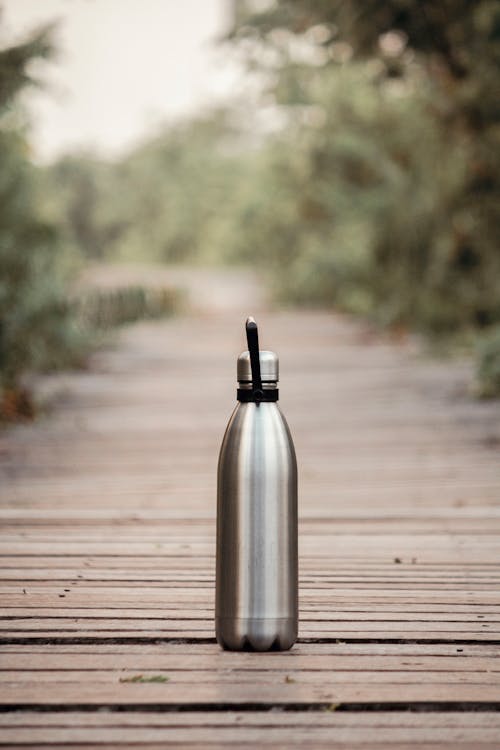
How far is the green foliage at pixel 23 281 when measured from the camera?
6.16 m

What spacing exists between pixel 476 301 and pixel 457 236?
0.62m

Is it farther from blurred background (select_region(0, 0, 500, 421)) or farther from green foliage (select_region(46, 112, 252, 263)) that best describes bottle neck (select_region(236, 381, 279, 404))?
green foliage (select_region(46, 112, 252, 263))

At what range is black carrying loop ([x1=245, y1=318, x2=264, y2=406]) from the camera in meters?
2.13

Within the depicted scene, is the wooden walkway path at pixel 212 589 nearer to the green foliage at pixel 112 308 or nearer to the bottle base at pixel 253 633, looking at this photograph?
the bottle base at pixel 253 633

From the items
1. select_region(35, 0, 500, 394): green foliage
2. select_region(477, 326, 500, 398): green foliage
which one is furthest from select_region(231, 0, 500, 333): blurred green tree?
select_region(477, 326, 500, 398): green foliage

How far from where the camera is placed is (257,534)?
7.14 feet

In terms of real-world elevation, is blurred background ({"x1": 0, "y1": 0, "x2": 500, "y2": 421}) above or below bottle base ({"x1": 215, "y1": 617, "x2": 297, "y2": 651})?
above

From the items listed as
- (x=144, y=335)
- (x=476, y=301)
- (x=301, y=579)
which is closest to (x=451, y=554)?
(x=301, y=579)

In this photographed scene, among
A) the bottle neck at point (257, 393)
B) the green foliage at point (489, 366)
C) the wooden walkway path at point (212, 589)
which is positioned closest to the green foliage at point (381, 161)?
the green foliage at point (489, 366)

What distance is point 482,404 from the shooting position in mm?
6828

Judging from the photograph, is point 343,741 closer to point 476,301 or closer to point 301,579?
point 301,579

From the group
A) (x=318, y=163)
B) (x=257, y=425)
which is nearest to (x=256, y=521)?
(x=257, y=425)

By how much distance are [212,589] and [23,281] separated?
440cm

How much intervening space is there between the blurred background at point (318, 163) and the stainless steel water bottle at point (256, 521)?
4.43 m
